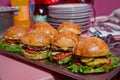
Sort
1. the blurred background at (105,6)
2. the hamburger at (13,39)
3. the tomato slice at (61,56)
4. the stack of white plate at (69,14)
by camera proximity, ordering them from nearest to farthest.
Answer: the tomato slice at (61,56) → the hamburger at (13,39) → the stack of white plate at (69,14) → the blurred background at (105,6)

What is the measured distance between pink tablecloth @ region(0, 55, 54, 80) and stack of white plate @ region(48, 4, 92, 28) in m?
0.43

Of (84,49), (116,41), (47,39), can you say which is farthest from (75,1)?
(84,49)

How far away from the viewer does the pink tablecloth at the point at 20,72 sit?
1.83 ft

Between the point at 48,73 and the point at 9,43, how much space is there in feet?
0.90

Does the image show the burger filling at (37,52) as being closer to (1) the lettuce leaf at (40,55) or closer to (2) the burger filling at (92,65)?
(1) the lettuce leaf at (40,55)

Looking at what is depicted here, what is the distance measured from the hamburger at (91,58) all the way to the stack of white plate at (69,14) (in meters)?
0.39

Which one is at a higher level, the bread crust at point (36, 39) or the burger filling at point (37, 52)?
the bread crust at point (36, 39)

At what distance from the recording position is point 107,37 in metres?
0.91

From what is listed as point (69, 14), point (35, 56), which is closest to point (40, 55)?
point (35, 56)

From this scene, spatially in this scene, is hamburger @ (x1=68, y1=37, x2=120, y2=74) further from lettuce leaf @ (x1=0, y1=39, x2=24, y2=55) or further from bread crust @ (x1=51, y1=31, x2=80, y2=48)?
lettuce leaf @ (x1=0, y1=39, x2=24, y2=55)

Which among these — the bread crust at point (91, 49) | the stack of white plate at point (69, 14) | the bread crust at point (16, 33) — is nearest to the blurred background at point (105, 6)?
the stack of white plate at point (69, 14)

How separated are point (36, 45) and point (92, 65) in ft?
0.73

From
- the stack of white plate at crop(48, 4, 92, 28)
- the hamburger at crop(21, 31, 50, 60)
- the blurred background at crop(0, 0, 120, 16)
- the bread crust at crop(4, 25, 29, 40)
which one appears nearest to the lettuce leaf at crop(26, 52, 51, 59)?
the hamburger at crop(21, 31, 50, 60)

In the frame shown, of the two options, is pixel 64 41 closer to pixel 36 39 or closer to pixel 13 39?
pixel 36 39
